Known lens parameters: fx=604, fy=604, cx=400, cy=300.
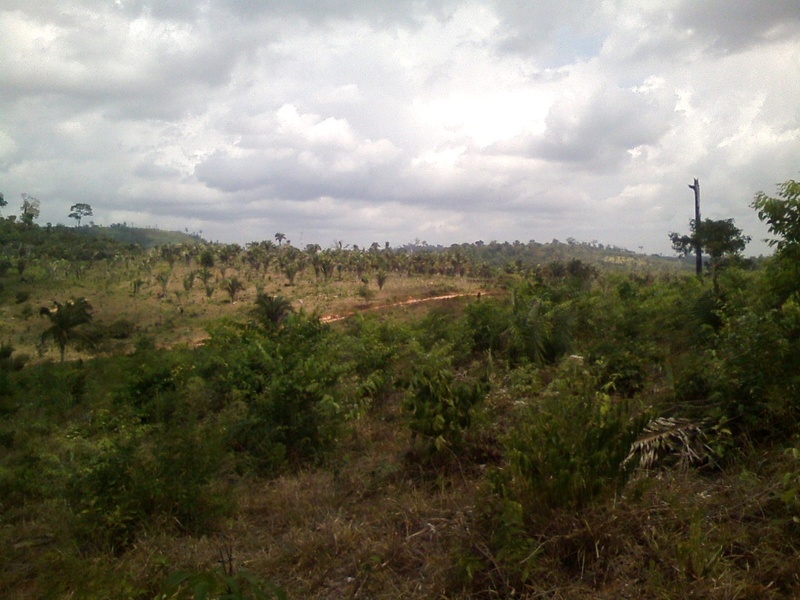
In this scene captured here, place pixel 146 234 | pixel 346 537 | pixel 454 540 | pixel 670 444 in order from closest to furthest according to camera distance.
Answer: pixel 454 540 → pixel 346 537 → pixel 670 444 → pixel 146 234

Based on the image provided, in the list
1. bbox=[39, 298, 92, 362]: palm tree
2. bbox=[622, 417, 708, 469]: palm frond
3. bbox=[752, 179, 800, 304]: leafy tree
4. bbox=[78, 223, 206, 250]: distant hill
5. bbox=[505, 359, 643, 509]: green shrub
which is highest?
bbox=[78, 223, 206, 250]: distant hill

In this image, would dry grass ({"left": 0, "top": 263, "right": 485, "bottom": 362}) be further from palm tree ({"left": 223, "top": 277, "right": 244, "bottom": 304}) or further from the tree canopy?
the tree canopy

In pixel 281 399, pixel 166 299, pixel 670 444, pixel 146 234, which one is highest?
pixel 146 234

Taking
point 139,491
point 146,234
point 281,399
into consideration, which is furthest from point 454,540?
point 146,234

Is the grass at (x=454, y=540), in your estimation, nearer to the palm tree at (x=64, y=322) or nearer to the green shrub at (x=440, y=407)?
the green shrub at (x=440, y=407)

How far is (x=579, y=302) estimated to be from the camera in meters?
13.4

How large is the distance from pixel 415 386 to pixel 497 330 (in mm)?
6093

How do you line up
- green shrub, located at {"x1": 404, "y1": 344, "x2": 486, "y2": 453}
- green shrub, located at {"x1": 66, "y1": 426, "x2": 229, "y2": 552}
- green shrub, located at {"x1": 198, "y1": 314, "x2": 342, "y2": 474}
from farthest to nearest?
green shrub, located at {"x1": 198, "y1": 314, "x2": 342, "y2": 474} < green shrub, located at {"x1": 404, "y1": 344, "x2": 486, "y2": 453} < green shrub, located at {"x1": 66, "y1": 426, "x2": 229, "y2": 552}

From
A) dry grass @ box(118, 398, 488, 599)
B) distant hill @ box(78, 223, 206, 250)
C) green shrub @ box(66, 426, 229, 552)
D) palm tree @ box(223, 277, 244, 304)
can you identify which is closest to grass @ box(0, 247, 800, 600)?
dry grass @ box(118, 398, 488, 599)

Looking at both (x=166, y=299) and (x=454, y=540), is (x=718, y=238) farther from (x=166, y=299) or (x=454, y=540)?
(x=166, y=299)

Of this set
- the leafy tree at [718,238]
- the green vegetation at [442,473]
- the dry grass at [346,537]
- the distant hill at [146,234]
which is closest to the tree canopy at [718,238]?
the leafy tree at [718,238]

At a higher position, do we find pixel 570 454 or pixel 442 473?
pixel 570 454

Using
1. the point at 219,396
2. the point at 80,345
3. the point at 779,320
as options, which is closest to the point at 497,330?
the point at 219,396

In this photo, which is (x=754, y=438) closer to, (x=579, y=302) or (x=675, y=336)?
(x=675, y=336)
